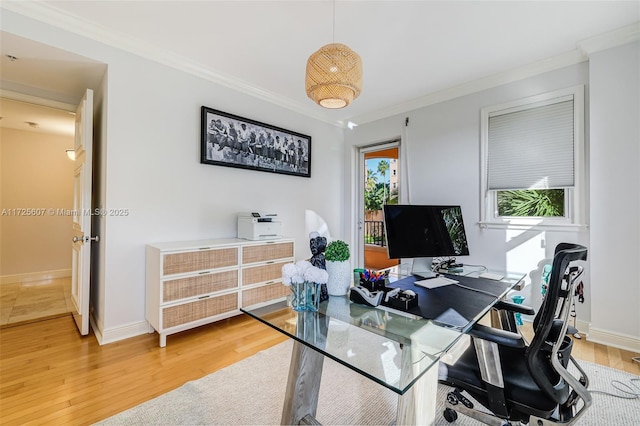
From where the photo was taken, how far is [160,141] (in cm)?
269

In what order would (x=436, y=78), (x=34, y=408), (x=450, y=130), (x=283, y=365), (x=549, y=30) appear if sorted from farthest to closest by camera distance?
1. (x=450, y=130)
2. (x=436, y=78)
3. (x=549, y=30)
4. (x=283, y=365)
5. (x=34, y=408)

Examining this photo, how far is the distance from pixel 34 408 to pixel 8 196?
4367 mm

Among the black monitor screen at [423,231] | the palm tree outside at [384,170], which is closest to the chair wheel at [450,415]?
the black monitor screen at [423,231]

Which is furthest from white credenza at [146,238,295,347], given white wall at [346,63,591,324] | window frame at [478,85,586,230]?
window frame at [478,85,586,230]

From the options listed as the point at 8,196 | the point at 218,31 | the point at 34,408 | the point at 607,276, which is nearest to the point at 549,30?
the point at 607,276

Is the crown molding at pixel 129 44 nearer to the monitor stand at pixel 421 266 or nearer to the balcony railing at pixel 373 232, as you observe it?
the balcony railing at pixel 373 232

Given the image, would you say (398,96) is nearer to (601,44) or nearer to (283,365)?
(601,44)

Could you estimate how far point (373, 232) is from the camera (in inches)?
190

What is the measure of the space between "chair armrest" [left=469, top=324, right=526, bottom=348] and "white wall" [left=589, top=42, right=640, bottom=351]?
2.04 m

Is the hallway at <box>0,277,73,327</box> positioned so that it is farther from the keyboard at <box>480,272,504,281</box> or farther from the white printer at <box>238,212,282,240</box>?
the keyboard at <box>480,272,504,281</box>

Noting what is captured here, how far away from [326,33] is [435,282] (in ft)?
6.98

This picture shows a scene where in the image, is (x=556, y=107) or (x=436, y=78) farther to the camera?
(x=436, y=78)

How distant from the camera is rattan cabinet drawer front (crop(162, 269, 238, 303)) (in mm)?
2387

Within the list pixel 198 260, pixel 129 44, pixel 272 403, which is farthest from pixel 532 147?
pixel 129 44
